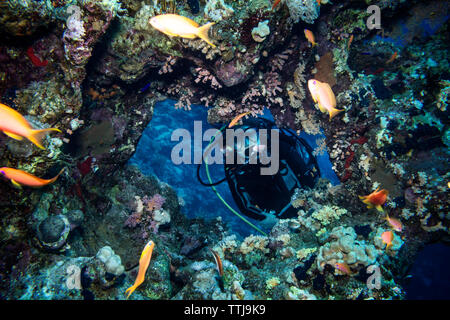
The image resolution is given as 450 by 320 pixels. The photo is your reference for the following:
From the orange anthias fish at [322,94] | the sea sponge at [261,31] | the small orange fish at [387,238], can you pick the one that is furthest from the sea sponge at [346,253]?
the sea sponge at [261,31]

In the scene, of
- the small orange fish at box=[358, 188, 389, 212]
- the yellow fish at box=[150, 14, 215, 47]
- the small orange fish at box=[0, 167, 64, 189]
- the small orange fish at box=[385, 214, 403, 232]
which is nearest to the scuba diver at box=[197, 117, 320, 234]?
the small orange fish at box=[385, 214, 403, 232]

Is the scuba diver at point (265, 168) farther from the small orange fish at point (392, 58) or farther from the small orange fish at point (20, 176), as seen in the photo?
the small orange fish at point (20, 176)

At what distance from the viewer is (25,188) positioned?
3523 mm

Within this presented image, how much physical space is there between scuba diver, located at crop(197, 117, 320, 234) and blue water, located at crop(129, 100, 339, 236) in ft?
2.55

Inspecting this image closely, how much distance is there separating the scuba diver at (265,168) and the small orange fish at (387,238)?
287cm

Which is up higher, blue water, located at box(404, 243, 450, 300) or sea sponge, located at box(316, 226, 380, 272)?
sea sponge, located at box(316, 226, 380, 272)

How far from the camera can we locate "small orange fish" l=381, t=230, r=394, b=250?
13.3 ft

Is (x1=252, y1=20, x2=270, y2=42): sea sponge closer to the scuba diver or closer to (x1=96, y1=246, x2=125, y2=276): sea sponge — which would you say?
the scuba diver

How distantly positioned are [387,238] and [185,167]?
6.08m

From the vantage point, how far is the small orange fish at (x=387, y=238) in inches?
159

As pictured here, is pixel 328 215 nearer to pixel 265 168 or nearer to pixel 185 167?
pixel 265 168

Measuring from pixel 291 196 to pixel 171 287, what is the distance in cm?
438
